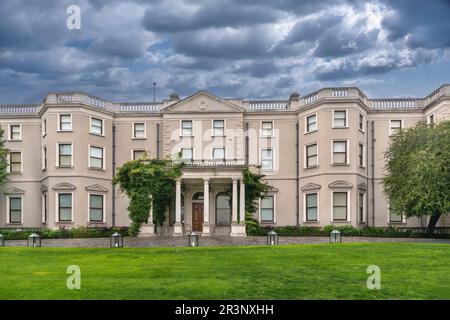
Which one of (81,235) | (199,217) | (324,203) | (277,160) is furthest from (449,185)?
(81,235)

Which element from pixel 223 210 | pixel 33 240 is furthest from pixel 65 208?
pixel 33 240

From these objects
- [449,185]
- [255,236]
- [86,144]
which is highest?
[86,144]

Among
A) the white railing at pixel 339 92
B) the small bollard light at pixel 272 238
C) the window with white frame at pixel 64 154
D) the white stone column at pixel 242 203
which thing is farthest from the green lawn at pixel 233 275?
the white railing at pixel 339 92

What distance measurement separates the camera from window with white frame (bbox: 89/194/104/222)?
137ft

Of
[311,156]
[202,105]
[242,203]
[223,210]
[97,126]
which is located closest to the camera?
[242,203]

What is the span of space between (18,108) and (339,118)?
26.1 metres

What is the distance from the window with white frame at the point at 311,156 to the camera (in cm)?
4131

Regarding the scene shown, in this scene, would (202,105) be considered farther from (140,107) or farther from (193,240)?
(193,240)

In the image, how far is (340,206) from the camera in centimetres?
3962

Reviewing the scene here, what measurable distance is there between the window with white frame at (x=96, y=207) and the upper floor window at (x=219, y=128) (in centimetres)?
1043

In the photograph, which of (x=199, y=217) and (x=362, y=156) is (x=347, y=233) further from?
(x=199, y=217)

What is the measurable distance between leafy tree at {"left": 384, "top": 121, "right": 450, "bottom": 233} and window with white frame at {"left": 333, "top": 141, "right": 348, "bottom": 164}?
434cm
